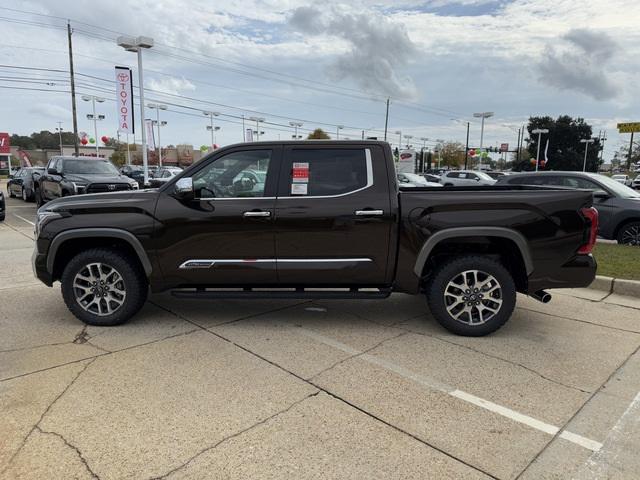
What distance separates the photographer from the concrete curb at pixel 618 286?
19.8ft

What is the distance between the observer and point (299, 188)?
4559mm

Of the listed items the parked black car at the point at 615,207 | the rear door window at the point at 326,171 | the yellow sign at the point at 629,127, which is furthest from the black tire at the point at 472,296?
the yellow sign at the point at 629,127

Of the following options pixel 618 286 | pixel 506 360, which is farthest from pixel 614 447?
pixel 618 286

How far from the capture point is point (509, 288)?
14.5ft

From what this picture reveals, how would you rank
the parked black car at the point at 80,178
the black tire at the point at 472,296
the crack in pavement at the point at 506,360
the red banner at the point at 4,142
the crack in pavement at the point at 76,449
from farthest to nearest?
1. the red banner at the point at 4,142
2. the parked black car at the point at 80,178
3. the black tire at the point at 472,296
4. the crack in pavement at the point at 506,360
5. the crack in pavement at the point at 76,449

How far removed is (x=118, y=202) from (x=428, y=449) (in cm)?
359

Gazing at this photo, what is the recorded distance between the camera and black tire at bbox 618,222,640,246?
9156 millimetres

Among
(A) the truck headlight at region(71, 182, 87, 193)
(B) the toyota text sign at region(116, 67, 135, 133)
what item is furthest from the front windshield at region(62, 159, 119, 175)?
(B) the toyota text sign at region(116, 67, 135, 133)

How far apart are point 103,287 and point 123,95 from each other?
15.6 metres

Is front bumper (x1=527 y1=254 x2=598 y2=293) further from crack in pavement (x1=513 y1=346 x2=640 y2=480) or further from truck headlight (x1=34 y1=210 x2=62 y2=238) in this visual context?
truck headlight (x1=34 y1=210 x2=62 y2=238)

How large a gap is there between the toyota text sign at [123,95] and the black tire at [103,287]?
15.1m

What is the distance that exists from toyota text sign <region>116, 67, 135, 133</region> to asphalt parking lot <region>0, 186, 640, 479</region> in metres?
14.6

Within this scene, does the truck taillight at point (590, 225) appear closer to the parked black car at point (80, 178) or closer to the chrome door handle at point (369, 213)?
the chrome door handle at point (369, 213)

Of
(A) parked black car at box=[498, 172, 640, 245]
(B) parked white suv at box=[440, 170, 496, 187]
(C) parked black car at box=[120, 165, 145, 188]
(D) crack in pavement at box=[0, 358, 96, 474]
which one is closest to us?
(D) crack in pavement at box=[0, 358, 96, 474]
